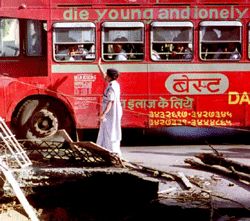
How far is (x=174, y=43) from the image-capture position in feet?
32.7

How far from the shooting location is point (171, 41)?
9.94 m

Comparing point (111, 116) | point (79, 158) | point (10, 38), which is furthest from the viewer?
point (10, 38)

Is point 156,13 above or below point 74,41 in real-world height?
above

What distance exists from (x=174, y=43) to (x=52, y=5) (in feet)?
9.10

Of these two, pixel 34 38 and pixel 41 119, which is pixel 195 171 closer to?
pixel 41 119

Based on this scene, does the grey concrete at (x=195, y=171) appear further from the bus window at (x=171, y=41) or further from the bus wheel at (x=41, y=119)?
the bus window at (x=171, y=41)

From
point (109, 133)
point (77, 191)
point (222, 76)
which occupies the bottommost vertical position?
point (77, 191)

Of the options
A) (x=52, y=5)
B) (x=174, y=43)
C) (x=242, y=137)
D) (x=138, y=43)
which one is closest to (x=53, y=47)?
(x=52, y=5)

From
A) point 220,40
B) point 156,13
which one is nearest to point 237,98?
point 220,40

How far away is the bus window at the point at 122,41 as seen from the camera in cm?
991

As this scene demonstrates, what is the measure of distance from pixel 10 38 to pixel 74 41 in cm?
158

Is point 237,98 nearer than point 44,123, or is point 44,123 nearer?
point 44,123

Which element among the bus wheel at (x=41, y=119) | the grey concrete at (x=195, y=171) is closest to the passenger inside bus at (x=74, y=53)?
the bus wheel at (x=41, y=119)

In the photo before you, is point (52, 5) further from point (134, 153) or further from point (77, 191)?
point (77, 191)
